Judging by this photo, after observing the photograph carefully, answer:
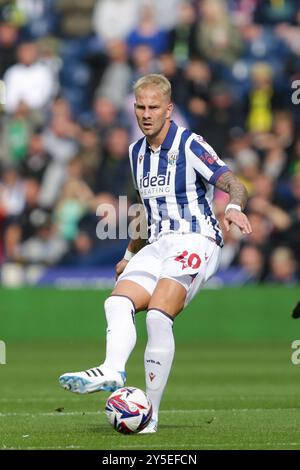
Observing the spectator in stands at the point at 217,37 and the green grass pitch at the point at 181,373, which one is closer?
the green grass pitch at the point at 181,373

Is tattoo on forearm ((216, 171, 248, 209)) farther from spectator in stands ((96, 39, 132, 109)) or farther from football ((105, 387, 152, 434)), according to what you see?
spectator in stands ((96, 39, 132, 109))

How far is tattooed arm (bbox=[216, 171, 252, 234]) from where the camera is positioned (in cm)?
849

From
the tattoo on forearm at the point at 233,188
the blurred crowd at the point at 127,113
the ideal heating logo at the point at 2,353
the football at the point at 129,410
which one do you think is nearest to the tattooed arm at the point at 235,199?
the tattoo on forearm at the point at 233,188

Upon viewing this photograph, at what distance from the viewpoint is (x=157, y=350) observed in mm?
9180

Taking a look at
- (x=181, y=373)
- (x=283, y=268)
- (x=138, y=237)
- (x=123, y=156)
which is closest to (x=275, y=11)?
(x=123, y=156)

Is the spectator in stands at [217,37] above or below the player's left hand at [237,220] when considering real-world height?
above

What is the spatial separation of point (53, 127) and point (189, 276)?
519 inches

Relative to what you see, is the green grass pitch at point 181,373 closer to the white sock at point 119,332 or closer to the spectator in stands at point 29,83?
the white sock at point 119,332

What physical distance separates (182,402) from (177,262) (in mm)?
3192

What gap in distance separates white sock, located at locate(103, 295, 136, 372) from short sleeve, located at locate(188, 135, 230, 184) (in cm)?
105

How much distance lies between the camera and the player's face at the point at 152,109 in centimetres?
934

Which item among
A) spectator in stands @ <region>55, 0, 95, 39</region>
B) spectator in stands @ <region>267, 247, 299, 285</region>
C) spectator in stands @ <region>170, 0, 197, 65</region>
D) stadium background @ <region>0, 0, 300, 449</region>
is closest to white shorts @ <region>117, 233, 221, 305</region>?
stadium background @ <region>0, 0, 300, 449</region>

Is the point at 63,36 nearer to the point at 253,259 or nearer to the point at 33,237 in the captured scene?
the point at 33,237

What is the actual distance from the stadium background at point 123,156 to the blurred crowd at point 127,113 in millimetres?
23
